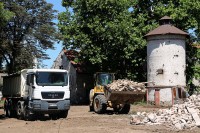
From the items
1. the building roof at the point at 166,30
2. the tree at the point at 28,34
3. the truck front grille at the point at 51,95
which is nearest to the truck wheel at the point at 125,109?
the truck front grille at the point at 51,95

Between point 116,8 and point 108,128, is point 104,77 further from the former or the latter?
point 116,8

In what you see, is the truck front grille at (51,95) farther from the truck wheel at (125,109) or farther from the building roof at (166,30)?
the building roof at (166,30)

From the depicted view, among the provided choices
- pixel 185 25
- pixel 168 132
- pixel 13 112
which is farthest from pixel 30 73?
pixel 185 25

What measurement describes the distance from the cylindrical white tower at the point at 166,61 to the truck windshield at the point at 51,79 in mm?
18254

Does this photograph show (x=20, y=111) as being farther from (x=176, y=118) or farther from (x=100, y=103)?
(x=176, y=118)

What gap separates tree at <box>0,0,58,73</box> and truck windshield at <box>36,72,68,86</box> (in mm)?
31464

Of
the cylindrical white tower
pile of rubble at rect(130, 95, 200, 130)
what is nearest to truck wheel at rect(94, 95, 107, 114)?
pile of rubble at rect(130, 95, 200, 130)

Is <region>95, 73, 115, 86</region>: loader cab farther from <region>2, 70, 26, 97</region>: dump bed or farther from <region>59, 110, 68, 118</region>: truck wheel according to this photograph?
<region>2, 70, 26, 97</region>: dump bed

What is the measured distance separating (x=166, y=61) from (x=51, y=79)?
19852 millimetres

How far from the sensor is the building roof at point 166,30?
39625mm

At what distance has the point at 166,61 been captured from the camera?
39844mm

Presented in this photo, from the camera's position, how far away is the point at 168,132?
16.6 meters

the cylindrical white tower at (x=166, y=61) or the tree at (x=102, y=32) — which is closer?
the cylindrical white tower at (x=166, y=61)

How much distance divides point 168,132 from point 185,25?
28511 millimetres
